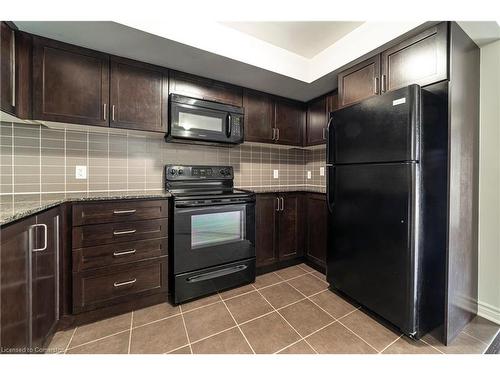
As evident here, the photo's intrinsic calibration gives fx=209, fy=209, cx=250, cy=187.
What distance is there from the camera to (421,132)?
4.44 feet

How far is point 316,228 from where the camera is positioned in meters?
2.47

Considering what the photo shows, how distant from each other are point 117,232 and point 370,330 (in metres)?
2.00

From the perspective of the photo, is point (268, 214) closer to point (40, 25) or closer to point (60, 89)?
point (60, 89)

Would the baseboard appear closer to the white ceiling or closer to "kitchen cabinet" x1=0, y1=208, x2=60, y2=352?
the white ceiling

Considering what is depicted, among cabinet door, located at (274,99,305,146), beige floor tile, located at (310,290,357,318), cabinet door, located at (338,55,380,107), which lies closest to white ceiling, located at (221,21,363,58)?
cabinet door, located at (338,55,380,107)

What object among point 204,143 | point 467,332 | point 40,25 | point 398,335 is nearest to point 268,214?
point 204,143

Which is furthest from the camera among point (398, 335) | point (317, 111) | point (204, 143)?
point (317, 111)

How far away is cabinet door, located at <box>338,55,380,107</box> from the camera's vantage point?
1.73m

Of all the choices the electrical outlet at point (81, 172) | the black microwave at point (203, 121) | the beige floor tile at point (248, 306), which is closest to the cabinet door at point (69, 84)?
the electrical outlet at point (81, 172)

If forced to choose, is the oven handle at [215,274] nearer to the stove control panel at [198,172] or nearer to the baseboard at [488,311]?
the stove control panel at [198,172]

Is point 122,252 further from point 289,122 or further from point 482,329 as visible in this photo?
point 482,329

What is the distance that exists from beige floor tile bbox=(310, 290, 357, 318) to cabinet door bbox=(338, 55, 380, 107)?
1.80 metres

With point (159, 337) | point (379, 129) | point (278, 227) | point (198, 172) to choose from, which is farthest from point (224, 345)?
point (379, 129)

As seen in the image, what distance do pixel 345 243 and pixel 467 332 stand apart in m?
0.95
